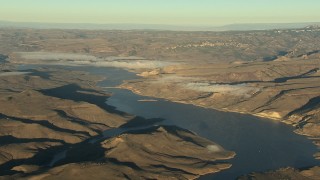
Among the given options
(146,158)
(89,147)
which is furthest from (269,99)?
(89,147)

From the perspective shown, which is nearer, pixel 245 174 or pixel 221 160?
pixel 245 174

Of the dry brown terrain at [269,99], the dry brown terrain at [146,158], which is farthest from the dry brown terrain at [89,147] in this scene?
the dry brown terrain at [269,99]

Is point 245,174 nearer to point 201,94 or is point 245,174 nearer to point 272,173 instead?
point 272,173

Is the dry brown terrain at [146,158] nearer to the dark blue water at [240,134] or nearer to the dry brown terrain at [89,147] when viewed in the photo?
the dry brown terrain at [89,147]

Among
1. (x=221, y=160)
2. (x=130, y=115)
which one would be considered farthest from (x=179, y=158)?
(x=130, y=115)

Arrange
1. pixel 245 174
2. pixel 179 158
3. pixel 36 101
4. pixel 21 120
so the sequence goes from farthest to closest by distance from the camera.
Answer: pixel 36 101 < pixel 21 120 < pixel 179 158 < pixel 245 174

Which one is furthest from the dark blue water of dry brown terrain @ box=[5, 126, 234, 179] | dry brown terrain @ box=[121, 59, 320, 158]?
dry brown terrain @ box=[121, 59, 320, 158]

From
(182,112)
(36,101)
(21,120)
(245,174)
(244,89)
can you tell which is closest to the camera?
(245,174)

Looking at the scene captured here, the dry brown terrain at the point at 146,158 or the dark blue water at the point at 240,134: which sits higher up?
the dry brown terrain at the point at 146,158
